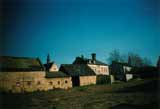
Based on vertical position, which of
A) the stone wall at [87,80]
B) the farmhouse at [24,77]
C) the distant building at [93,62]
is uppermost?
the distant building at [93,62]

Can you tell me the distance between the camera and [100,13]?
10.2 feet

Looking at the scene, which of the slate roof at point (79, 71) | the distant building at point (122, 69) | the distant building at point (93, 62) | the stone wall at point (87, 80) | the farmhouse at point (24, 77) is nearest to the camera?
the farmhouse at point (24, 77)

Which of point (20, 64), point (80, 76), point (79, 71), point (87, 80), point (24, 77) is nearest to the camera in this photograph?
point (24, 77)

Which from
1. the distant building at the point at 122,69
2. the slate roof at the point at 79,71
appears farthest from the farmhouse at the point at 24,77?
the distant building at the point at 122,69

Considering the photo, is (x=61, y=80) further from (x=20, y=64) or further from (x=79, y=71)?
(x=20, y=64)

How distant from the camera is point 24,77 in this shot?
497 centimetres

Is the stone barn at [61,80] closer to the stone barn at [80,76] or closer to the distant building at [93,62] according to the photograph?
the stone barn at [80,76]

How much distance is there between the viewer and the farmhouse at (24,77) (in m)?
3.41

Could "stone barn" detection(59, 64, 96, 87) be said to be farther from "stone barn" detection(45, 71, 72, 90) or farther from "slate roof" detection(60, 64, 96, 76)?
"stone barn" detection(45, 71, 72, 90)

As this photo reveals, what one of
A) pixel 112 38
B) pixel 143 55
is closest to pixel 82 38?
pixel 112 38

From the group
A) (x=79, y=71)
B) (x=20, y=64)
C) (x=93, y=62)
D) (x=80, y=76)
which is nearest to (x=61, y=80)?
(x=80, y=76)

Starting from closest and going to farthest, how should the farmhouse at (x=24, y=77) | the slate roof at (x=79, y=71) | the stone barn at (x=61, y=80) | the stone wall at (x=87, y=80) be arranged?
the farmhouse at (x=24, y=77) < the stone barn at (x=61, y=80) < the slate roof at (x=79, y=71) < the stone wall at (x=87, y=80)

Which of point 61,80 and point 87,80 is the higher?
point 61,80

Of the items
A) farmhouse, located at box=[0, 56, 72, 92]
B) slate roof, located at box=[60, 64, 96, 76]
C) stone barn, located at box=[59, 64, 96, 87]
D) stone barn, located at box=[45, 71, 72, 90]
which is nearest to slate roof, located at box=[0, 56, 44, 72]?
farmhouse, located at box=[0, 56, 72, 92]
